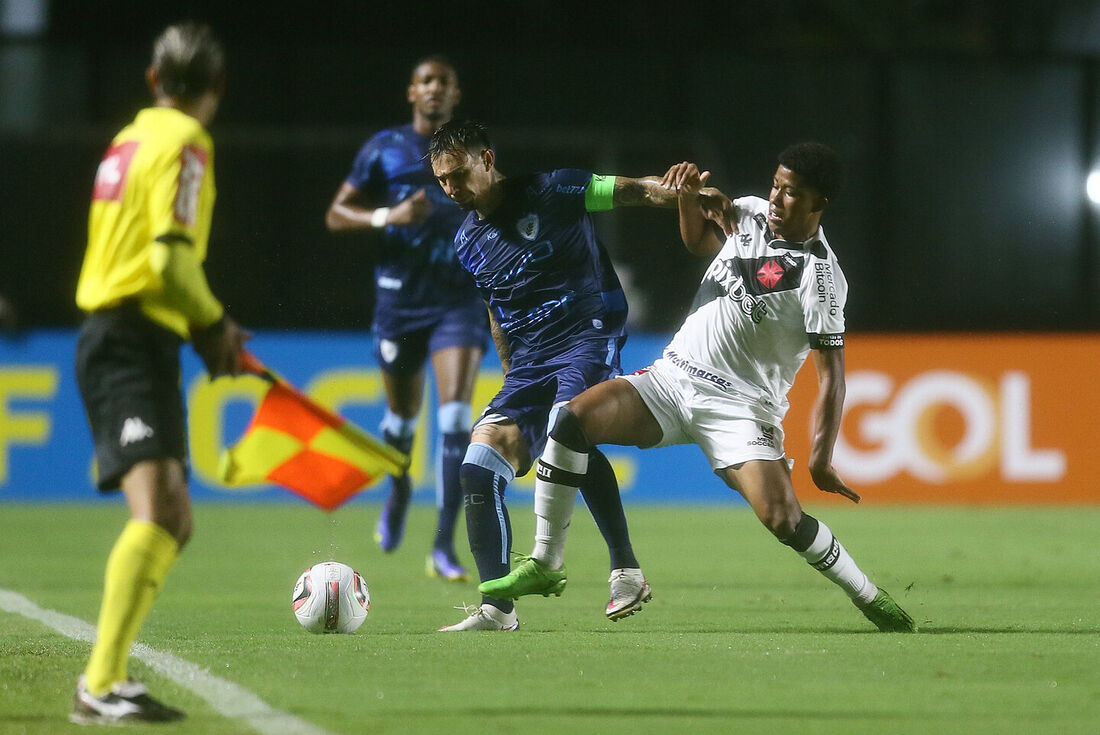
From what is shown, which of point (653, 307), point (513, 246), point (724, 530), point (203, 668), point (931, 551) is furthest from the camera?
point (653, 307)

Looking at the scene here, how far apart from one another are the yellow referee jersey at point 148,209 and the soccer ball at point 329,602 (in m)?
1.85

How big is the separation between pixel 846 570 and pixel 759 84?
1057 cm

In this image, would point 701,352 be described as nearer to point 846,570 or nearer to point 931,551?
point 846,570

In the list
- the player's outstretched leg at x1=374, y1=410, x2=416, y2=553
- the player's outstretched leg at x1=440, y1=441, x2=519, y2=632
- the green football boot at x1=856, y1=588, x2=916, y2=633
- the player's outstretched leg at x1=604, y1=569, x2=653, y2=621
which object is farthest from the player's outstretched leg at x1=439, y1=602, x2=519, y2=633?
the player's outstretched leg at x1=374, y1=410, x2=416, y2=553

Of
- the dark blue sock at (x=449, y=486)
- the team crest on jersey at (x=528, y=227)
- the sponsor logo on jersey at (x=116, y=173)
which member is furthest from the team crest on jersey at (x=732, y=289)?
the sponsor logo on jersey at (x=116, y=173)

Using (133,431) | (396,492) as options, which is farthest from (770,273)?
(396,492)

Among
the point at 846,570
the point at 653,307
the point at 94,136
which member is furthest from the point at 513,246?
the point at 94,136

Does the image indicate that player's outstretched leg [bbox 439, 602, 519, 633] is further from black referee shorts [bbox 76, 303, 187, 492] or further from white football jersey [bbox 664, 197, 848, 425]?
black referee shorts [bbox 76, 303, 187, 492]

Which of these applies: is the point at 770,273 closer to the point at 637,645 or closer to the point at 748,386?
the point at 748,386

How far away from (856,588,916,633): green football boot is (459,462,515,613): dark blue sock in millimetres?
1307

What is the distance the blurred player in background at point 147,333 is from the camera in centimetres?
443

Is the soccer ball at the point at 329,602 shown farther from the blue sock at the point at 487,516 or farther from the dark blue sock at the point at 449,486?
the dark blue sock at the point at 449,486

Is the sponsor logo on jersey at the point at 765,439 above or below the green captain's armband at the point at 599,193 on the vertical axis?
below

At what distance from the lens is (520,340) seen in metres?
6.75
